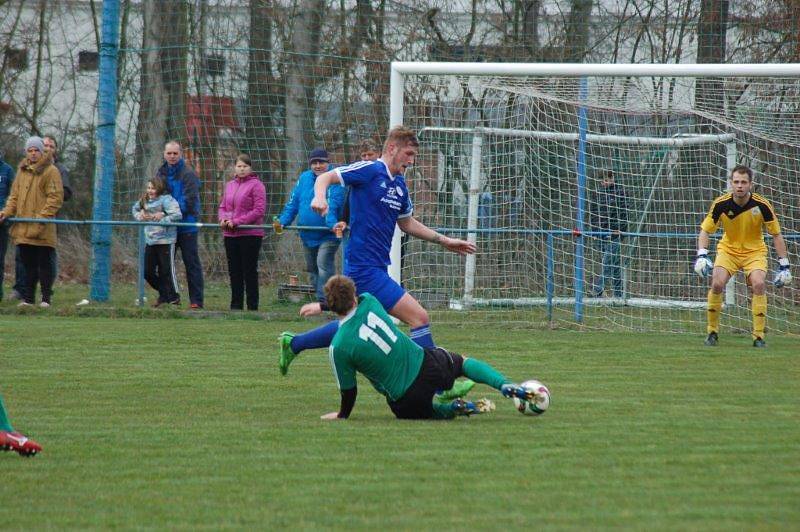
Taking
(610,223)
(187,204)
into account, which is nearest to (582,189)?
(610,223)

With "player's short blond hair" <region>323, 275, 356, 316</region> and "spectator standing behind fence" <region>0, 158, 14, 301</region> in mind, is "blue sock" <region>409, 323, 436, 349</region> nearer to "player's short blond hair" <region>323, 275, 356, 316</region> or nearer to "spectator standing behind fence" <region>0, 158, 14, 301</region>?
"player's short blond hair" <region>323, 275, 356, 316</region>

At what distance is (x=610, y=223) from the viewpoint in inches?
614

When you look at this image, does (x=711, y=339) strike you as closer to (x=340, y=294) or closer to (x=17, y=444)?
(x=340, y=294)

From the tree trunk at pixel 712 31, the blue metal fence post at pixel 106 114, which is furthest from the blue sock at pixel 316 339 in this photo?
the tree trunk at pixel 712 31

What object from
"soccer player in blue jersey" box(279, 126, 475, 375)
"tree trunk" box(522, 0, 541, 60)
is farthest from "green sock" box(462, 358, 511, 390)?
"tree trunk" box(522, 0, 541, 60)

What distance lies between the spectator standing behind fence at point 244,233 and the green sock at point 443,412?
756cm

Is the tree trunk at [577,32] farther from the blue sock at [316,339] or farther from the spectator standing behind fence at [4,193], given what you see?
the blue sock at [316,339]

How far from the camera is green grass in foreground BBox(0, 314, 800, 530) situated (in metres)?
4.75

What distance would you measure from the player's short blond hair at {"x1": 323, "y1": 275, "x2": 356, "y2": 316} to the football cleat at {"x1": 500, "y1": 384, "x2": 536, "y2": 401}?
1.04 metres

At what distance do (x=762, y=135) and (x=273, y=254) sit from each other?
698cm

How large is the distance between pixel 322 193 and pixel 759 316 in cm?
604

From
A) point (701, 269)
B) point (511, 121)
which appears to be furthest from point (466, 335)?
point (511, 121)

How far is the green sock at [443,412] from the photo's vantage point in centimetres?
723

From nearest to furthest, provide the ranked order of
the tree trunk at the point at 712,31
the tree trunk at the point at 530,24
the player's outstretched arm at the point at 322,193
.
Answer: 1. the player's outstretched arm at the point at 322,193
2. the tree trunk at the point at 712,31
3. the tree trunk at the point at 530,24
